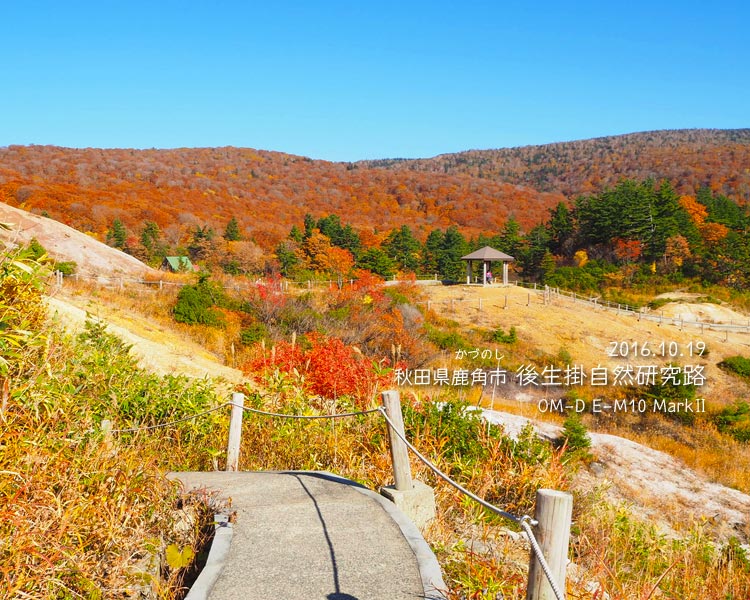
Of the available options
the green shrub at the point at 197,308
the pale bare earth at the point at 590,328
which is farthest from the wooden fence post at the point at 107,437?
the pale bare earth at the point at 590,328

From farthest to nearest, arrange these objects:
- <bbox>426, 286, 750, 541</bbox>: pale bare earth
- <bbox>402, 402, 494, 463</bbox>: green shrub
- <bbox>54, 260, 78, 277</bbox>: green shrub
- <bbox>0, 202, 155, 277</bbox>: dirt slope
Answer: <bbox>0, 202, 155, 277</bbox>: dirt slope
<bbox>54, 260, 78, 277</bbox>: green shrub
<bbox>426, 286, 750, 541</bbox>: pale bare earth
<bbox>402, 402, 494, 463</bbox>: green shrub

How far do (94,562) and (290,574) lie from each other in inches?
48.1

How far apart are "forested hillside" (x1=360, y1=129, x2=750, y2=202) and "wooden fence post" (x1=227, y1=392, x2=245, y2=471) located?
89.6 metres

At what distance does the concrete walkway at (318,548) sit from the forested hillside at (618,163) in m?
90.4

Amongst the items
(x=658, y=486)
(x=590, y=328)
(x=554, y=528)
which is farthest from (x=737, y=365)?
(x=554, y=528)

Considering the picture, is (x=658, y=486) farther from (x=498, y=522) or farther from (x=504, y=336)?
(x=504, y=336)

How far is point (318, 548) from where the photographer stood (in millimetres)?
3947

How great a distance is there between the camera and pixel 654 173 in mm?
106875

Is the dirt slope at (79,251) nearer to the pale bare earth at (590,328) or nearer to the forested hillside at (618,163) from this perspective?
the pale bare earth at (590,328)

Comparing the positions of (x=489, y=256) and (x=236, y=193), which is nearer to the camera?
(x=489, y=256)

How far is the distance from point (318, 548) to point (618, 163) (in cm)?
13371

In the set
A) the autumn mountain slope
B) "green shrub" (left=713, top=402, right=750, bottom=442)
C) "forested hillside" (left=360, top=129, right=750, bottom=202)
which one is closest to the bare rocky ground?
"green shrub" (left=713, top=402, right=750, bottom=442)

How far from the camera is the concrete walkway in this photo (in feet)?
11.2

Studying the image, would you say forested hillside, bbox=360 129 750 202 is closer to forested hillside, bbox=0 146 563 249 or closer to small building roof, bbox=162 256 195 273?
forested hillside, bbox=0 146 563 249
